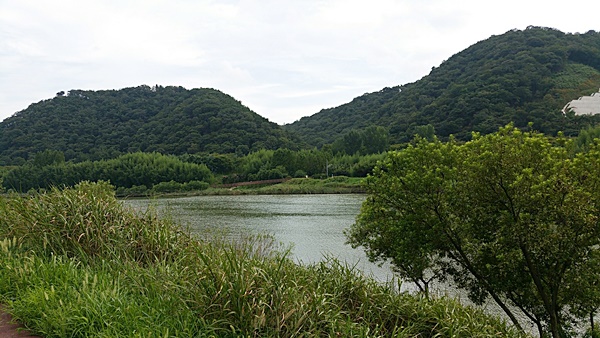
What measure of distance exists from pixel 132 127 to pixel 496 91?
84404 mm

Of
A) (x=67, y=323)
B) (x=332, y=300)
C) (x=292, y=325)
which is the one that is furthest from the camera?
(x=332, y=300)

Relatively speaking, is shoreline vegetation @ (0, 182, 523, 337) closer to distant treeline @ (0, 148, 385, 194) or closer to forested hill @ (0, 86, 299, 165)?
distant treeline @ (0, 148, 385, 194)

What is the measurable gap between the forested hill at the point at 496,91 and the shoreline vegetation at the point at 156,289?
7961cm

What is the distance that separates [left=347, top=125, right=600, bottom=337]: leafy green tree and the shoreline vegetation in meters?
3.73

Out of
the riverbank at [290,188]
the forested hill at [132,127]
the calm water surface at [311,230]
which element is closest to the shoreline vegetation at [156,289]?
the calm water surface at [311,230]

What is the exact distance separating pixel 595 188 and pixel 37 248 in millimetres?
9897

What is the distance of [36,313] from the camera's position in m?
3.93

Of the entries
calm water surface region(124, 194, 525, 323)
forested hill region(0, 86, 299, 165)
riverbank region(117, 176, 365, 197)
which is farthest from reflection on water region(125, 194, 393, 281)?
forested hill region(0, 86, 299, 165)

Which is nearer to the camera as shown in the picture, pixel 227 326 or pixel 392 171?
pixel 227 326

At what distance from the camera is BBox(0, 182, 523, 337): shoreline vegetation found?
12.5 feet

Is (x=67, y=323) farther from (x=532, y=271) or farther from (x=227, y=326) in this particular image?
(x=532, y=271)

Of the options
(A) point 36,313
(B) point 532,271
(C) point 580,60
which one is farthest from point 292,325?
(C) point 580,60

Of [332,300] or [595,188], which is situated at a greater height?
[595,188]

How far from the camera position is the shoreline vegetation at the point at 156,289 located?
3818 mm
